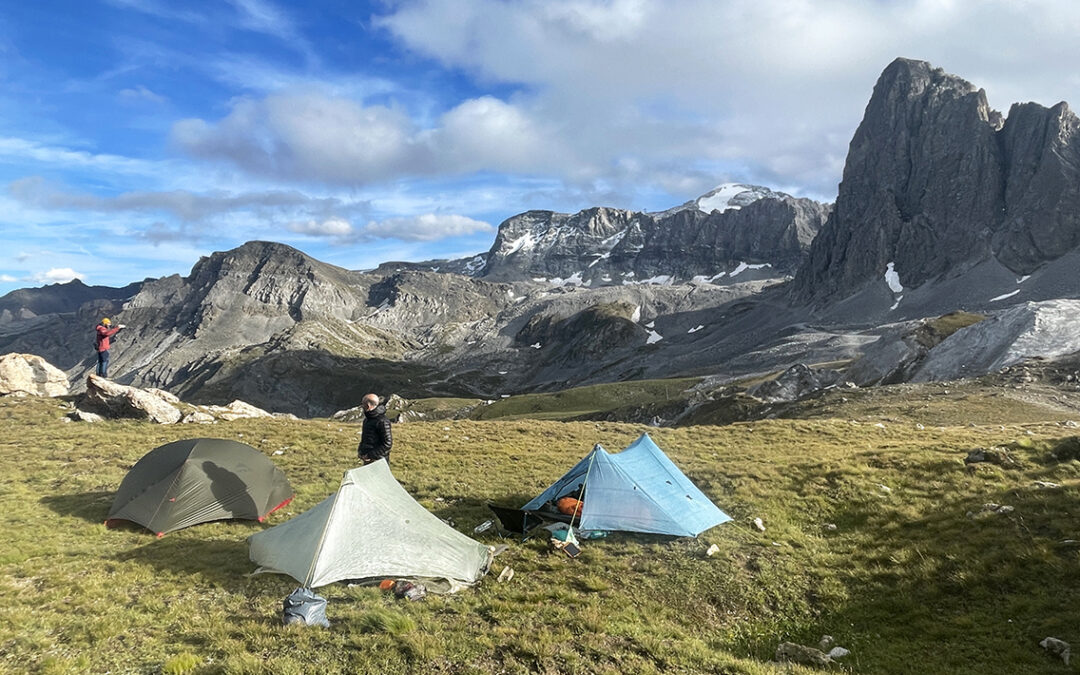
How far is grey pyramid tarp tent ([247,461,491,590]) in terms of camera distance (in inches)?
463

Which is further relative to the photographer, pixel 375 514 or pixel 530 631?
pixel 375 514

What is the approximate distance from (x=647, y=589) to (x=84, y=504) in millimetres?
18032

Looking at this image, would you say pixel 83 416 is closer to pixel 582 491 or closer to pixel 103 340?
pixel 103 340

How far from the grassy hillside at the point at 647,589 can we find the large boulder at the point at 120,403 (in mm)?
12670

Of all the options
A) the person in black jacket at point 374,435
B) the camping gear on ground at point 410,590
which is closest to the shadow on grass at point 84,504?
the person in black jacket at point 374,435

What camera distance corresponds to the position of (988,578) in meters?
10.9

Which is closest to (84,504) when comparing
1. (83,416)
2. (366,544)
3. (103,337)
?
(366,544)

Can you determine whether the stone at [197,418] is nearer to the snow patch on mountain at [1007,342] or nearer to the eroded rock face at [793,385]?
the eroded rock face at [793,385]

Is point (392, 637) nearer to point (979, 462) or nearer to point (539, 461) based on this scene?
point (539, 461)

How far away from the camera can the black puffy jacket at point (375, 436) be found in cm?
1692

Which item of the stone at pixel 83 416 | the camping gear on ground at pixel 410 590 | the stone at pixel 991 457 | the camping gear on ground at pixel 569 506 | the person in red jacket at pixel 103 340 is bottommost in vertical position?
the camping gear on ground at pixel 410 590

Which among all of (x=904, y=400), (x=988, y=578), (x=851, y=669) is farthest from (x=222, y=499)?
(x=904, y=400)

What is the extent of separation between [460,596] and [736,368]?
147 metres

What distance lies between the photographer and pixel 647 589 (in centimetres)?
1181
